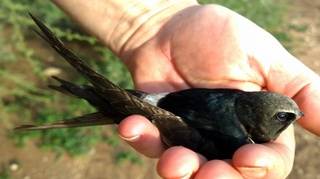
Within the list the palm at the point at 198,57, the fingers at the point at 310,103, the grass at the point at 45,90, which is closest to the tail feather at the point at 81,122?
the palm at the point at 198,57

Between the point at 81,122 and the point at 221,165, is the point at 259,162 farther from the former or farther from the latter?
the point at 81,122

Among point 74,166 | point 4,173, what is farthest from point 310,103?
point 4,173

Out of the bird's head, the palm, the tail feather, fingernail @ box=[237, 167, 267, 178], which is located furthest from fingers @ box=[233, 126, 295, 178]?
the tail feather

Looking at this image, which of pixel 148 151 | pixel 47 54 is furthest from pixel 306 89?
pixel 47 54

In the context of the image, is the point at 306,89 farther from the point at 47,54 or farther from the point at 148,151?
the point at 47,54

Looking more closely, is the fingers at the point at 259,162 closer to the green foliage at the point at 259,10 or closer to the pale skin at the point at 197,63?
the pale skin at the point at 197,63
